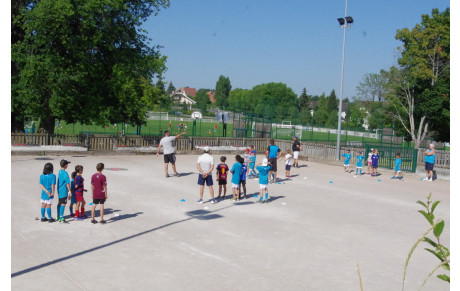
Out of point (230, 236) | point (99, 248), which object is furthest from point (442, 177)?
point (99, 248)

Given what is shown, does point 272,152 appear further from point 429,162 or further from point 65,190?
point 65,190

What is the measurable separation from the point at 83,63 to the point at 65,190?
18.7 metres

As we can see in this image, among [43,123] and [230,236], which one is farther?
[43,123]

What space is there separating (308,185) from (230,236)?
963 centimetres

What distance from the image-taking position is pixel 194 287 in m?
7.76

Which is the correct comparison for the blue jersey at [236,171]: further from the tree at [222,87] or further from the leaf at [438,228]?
the tree at [222,87]

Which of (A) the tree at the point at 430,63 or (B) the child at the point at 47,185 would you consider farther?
(A) the tree at the point at 430,63

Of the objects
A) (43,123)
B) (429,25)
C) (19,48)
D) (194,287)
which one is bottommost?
(194,287)

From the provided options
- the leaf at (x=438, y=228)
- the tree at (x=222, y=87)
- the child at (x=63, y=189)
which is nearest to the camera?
the leaf at (x=438, y=228)

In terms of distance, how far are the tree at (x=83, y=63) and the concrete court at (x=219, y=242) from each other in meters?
10.0

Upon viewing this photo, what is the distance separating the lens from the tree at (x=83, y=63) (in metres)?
26.4

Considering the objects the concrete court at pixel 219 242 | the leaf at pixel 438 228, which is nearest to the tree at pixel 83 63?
the concrete court at pixel 219 242

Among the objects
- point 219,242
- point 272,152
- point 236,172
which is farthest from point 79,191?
point 272,152

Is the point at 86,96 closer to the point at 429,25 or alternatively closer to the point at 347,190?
the point at 347,190
